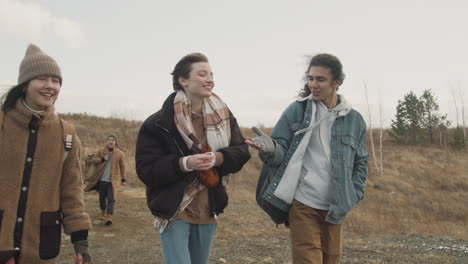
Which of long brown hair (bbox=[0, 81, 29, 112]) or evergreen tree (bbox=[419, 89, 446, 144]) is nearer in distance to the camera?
long brown hair (bbox=[0, 81, 29, 112])

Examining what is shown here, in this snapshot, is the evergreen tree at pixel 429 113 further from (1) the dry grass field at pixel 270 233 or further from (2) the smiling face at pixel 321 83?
(2) the smiling face at pixel 321 83

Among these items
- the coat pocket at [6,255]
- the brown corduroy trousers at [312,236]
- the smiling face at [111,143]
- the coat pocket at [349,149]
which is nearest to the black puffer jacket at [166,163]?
the brown corduroy trousers at [312,236]

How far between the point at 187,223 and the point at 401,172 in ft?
106

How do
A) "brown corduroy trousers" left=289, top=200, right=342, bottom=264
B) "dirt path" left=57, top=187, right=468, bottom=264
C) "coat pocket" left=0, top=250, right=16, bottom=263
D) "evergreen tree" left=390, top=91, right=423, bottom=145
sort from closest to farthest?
"coat pocket" left=0, top=250, right=16, bottom=263 < "brown corduroy trousers" left=289, top=200, right=342, bottom=264 < "dirt path" left=57, top=187, right=468, bottom=264 < "evergreen tree" left=390, top=91, right=423, bottom=145

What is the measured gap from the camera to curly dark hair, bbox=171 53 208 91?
2750 mm

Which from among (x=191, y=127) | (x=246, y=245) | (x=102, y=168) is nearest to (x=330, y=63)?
(x=191, y=127)

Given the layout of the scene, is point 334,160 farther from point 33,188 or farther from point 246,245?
point 246,245

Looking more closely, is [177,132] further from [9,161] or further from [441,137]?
[441,137]

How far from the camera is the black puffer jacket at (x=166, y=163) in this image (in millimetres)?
2518

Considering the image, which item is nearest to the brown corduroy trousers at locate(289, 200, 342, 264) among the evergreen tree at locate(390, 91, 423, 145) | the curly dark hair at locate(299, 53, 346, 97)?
the curly dark hair at locate(299, 53, 346, 97)

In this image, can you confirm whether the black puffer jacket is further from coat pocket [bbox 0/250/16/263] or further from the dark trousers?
the dark trousers

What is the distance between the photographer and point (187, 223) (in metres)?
2.61

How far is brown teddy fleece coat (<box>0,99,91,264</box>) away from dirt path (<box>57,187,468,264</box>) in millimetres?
4173

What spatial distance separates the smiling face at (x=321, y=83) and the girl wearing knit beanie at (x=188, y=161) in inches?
36.5
